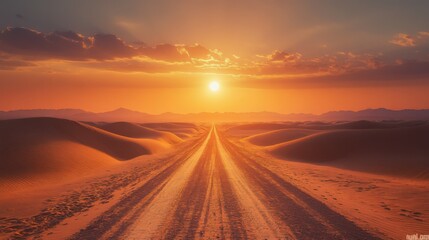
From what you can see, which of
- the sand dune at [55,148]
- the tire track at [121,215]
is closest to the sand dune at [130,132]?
the sand dune at [55,148]

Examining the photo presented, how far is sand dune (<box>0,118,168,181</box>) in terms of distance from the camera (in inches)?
915

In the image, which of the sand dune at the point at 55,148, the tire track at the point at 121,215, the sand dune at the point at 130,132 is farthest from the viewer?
the sand dune at the point at 130,132

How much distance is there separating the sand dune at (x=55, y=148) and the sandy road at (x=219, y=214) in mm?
10551

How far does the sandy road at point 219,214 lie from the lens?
9930mm

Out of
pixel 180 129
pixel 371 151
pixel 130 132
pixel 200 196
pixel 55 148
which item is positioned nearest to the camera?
pixel 200 196

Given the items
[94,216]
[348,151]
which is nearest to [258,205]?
[94,216]

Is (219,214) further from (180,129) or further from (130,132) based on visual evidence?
(180,129)

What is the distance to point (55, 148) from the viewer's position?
28406mm

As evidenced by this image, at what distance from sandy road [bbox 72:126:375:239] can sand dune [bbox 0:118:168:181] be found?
10.6 meters

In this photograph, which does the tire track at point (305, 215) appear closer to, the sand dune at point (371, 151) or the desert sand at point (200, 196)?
the desert sand at point (200, 196)

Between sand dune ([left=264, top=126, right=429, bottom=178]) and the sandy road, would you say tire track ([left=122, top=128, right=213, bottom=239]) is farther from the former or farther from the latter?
sand dune ([left=264, top=126, right=429, bottom=178])

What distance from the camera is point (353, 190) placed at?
1802 centimetres

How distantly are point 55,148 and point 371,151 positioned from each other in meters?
32.7

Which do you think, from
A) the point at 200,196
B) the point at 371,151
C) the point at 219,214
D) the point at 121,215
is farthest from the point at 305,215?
the point at 371,151
